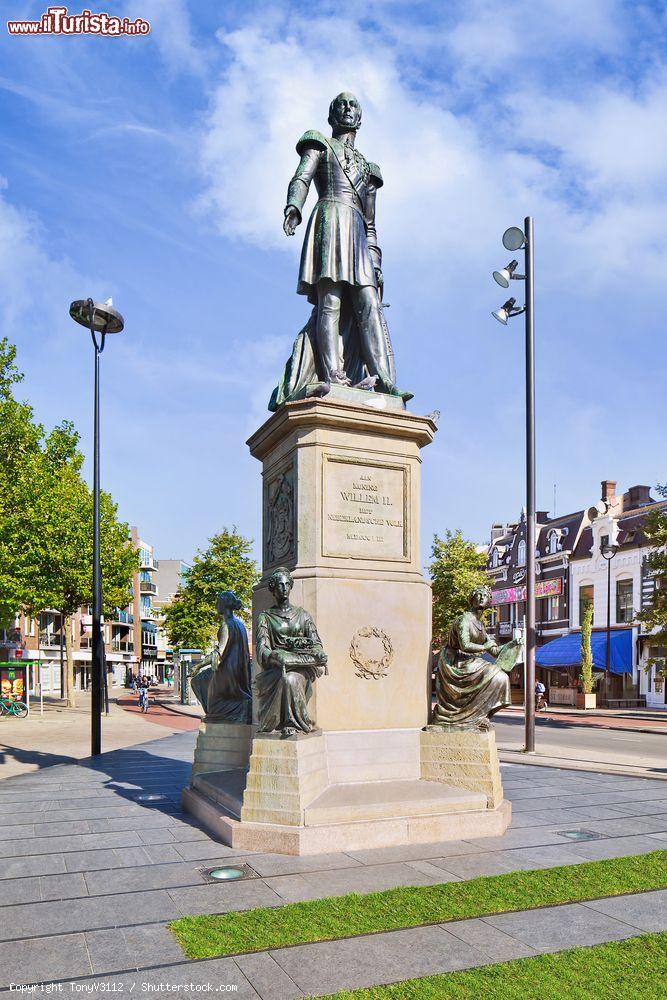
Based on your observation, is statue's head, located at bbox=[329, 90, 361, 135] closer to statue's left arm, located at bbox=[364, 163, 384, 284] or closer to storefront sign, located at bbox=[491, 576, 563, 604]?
statue's left arm, located at bbox=[364, 163, 384, 284]

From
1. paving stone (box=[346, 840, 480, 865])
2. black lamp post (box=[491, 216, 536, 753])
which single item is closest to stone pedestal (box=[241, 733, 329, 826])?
paving stone (box=[346, 840, 480, 865])

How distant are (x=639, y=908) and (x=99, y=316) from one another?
1518cm

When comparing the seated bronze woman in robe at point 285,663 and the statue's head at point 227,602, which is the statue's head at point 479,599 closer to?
the seated bronze woman in robe at point 285,663

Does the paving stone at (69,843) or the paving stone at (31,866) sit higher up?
the paving stone at (31,866)

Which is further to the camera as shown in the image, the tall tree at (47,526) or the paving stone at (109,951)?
the tall tree at (47,526)

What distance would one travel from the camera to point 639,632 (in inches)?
1742

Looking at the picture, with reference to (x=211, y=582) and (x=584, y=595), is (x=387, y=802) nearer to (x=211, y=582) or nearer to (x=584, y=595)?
(x=211, y=582)

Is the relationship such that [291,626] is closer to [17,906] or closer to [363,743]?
[363,743]

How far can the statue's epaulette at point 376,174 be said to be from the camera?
9.92m

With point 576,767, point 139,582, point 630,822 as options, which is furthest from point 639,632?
point 139,582

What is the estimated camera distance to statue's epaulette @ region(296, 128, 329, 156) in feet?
31.0

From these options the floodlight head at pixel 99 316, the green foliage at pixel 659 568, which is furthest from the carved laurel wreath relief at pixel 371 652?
the green foliage at pixel 659 568

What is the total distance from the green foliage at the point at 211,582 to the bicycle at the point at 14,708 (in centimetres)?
1206

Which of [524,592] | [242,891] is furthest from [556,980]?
[524,592]
